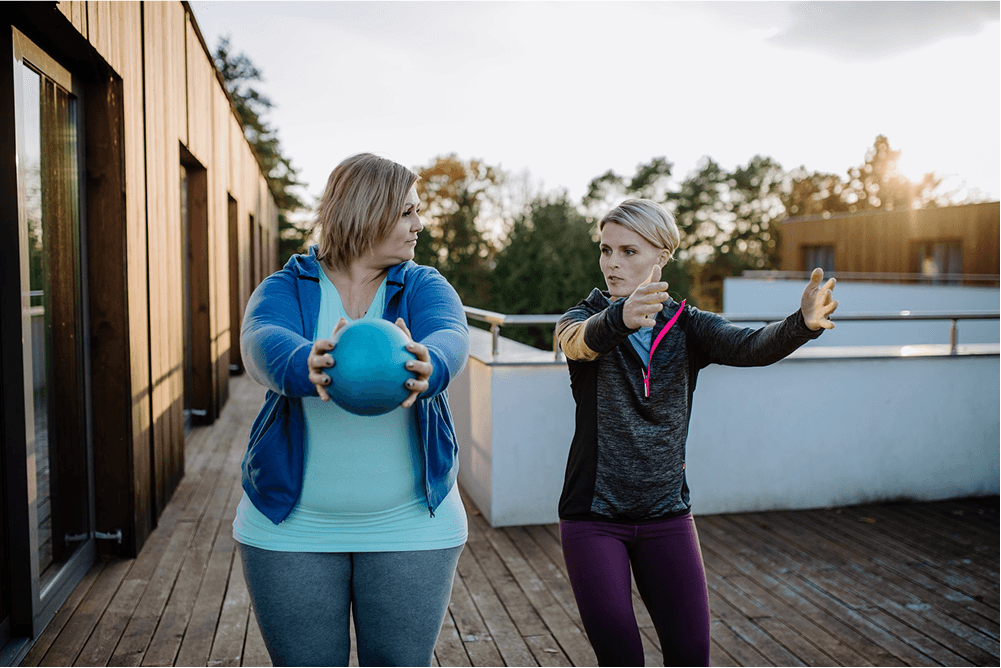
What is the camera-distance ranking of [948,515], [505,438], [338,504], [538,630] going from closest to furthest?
[338,504]
[538,630]
[505,438]
[948,515]

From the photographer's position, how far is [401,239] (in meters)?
1.41

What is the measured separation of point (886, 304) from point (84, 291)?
20.9 meters

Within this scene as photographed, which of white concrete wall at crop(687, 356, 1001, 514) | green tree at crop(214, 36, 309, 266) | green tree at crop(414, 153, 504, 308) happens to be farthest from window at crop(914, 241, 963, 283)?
green tree at crop(214, 36, 309, 266)

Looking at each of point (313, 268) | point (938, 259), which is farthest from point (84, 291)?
point (938, 259)

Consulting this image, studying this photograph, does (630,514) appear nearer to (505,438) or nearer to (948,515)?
(505,438)

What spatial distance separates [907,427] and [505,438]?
8.62 ft

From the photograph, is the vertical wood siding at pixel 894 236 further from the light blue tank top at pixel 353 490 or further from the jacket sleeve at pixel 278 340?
the jacket sleeve at pixel 278 340

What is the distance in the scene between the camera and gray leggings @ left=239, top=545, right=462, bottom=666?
4.52 ft

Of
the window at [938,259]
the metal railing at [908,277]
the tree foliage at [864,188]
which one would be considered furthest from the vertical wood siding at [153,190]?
the tree foliage at [864,188]

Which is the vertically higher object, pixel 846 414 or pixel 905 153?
pixel 905 153

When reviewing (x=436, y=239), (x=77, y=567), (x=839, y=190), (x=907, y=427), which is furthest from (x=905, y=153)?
(x=77, y=567)

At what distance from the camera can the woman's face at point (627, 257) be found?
1857 millimetres

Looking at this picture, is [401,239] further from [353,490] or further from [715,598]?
[715,598]

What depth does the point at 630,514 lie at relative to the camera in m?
1.79
